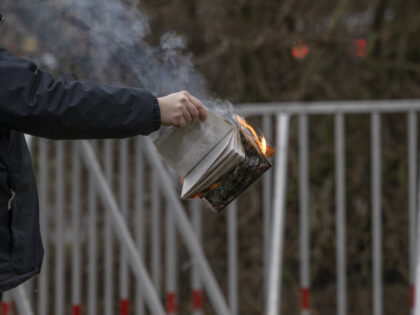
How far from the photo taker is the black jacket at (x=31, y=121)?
202 cm

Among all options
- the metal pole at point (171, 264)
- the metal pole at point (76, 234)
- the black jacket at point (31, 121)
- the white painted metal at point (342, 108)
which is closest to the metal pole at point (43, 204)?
the metal pole at point (76, 234)

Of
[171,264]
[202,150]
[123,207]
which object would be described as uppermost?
[202,150]

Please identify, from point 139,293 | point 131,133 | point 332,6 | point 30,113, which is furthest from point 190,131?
point 332,6

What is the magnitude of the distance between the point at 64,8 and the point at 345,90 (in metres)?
3.72

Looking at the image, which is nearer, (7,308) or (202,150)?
(202,150)

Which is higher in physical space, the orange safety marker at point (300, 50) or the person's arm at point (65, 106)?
the orange safety marker at point (300, 50)

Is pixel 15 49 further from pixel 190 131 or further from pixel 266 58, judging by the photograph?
pixel 190 131

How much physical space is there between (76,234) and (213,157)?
1826mm

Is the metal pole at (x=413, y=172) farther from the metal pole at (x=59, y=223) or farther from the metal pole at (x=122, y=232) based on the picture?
the metal pole at (x=59, y=223)

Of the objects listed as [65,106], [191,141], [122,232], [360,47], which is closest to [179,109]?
[191,141]

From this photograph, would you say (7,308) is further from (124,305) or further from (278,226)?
(278,226)

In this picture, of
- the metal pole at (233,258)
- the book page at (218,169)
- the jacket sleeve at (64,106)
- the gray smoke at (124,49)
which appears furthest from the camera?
the metal pole at (233,258)

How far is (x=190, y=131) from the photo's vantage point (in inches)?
94.4

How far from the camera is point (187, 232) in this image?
3863 millimetres
